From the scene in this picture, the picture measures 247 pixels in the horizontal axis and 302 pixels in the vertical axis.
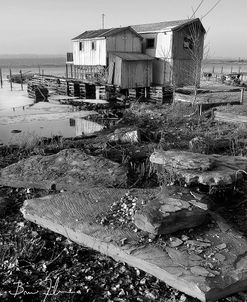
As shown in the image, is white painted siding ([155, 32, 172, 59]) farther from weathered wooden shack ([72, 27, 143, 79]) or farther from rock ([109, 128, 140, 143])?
rock ([109, 128, 140, 143])

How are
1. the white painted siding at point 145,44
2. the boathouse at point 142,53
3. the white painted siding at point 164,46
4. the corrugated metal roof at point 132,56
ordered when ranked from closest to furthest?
the corrugated metal roof at point 132,56
the boathouse at point 142,53
the white painted siding at point 164,46
the white painted siding at point 145,44

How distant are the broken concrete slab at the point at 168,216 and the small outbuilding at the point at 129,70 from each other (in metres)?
23.3

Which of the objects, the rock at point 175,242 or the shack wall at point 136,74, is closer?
the rock at point 175,242

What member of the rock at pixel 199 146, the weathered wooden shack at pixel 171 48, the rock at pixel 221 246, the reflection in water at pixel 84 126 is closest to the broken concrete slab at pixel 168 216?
the rock at pixel 221 246

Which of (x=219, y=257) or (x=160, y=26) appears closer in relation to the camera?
(x=219, y=257)

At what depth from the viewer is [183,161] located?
19.6 feet

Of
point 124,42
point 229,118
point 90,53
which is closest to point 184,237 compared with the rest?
point 229,118

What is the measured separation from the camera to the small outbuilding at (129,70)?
27.0 metres

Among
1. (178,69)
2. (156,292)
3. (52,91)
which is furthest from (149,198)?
(52,91)

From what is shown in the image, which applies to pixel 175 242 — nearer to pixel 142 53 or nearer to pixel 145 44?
pixel 142 53

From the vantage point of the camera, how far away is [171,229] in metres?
4.24

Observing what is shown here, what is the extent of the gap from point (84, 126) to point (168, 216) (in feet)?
46.9

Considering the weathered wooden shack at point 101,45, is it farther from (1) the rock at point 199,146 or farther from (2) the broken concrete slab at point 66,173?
(2) the broken concrete slab at point 66,173

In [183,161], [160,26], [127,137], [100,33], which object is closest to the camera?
[183,161]
